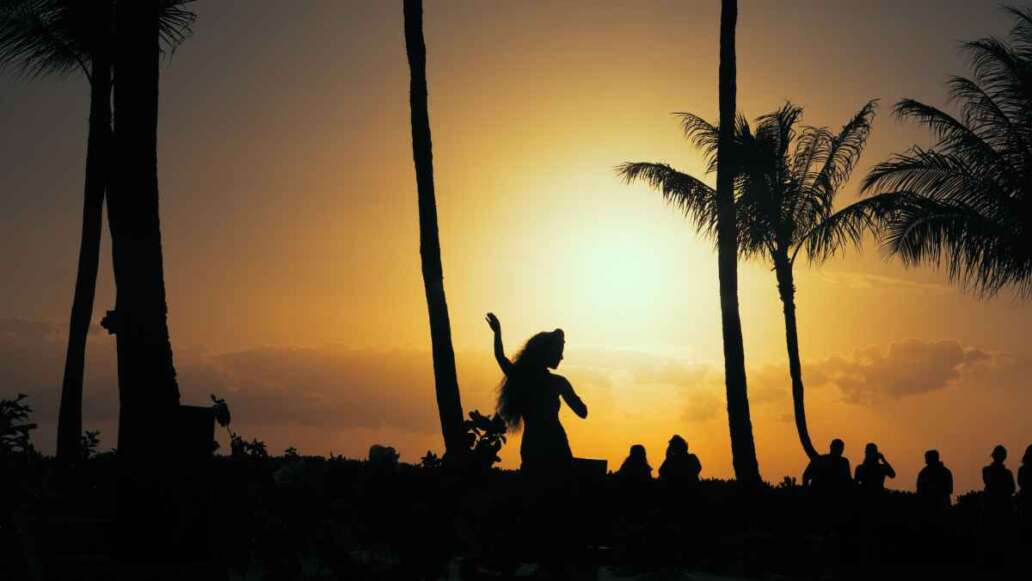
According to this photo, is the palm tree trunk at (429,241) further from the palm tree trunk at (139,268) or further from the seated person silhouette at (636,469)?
the palm tree trunk at (139,268)

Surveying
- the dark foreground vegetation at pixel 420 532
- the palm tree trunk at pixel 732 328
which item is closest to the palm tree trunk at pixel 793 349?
the palm tree trunk at pixel 732 328

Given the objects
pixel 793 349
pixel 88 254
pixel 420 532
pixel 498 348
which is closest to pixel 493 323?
pixel 498 348

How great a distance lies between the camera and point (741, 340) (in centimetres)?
1967

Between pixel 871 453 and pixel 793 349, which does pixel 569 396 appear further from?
pixel 793 349

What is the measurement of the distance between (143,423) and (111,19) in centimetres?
1369

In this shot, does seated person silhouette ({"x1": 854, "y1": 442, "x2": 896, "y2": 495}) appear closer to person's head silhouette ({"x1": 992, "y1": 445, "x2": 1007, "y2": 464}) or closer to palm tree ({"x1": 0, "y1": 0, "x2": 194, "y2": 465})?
person's head silhouette ({"x1": 992, "y1": 445, "x2": 1007, "y2": 464})

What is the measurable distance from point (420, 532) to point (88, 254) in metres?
15.4

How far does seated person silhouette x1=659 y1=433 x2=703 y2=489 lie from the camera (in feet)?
48.6

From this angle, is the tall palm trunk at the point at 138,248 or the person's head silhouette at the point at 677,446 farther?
the person's head silhouette at the point at 677,446

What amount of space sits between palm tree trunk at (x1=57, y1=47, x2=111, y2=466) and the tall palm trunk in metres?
9.90

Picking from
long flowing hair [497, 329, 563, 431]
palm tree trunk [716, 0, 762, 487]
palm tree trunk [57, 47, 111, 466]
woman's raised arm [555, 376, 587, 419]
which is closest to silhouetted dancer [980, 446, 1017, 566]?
palm tree trunk [716, 0, 762, 487]

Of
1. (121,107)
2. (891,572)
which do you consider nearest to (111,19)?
(121,107)

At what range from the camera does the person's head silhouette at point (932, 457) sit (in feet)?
56.3

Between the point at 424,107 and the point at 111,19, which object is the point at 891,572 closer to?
the point at 424,107
